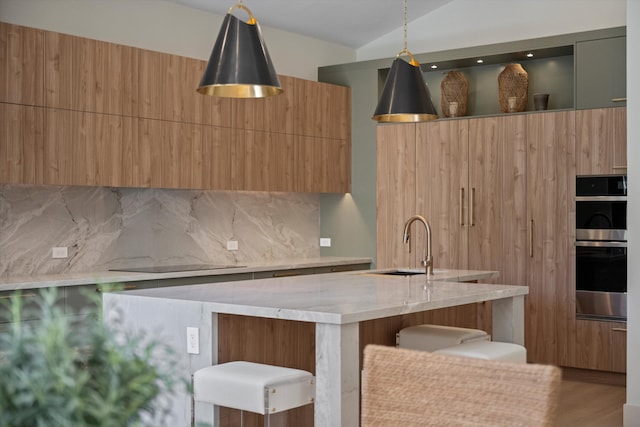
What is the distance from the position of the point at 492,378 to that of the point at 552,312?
4843mm

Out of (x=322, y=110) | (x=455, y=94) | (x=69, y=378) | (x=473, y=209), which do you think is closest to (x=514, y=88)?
(x=455, y=94)

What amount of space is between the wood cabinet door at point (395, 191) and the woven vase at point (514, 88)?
2.65 ft

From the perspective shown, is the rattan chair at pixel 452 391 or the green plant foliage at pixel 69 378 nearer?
the green plant foliage at pixel 69 378

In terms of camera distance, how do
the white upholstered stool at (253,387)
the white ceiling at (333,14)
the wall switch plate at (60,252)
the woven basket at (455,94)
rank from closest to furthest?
1. the white upholstered stool at (253,387)
2. the wall switch plate at (60,252)
3. the white ceiling at (333,14)
4. the woven basket at (455,94)

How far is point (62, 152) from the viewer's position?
528 cm

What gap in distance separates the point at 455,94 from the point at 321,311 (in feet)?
14.0

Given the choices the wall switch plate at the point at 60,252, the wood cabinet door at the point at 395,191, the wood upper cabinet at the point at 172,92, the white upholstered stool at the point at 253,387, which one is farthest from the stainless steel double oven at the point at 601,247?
the wall switch plate at the point at 60,252

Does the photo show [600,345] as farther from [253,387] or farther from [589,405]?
[253,387]

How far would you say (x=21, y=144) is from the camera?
16.6 ft

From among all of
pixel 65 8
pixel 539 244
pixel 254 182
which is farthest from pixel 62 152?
pixel 539 244

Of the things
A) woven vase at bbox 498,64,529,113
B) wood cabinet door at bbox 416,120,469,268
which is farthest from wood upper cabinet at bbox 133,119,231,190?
woven vase at bbox 498,64,529,113

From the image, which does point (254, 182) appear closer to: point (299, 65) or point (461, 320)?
point (299, 65)

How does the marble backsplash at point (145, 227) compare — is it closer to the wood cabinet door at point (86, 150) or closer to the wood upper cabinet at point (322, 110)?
the wood cabinet door at point (86, 150)

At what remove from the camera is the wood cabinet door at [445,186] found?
689cm
